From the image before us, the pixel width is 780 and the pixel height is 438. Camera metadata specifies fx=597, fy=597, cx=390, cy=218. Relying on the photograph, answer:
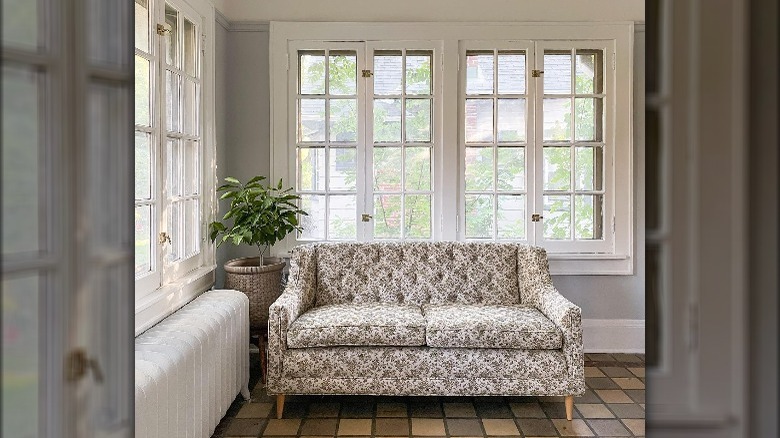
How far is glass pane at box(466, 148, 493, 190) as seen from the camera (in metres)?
4.43

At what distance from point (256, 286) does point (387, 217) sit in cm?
119

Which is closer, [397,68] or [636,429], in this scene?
[636,429]

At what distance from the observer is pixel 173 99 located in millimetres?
3357

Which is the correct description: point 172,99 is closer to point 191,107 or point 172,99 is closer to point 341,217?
point 191,107

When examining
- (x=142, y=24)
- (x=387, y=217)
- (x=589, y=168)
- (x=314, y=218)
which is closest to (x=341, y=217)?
(x=314, y=218)

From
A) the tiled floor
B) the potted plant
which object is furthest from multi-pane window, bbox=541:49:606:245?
the potted plant

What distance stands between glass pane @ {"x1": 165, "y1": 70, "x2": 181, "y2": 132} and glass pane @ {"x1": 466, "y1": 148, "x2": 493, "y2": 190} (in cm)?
206

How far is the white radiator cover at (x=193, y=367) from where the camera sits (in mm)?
2053

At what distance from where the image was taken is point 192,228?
145 inches

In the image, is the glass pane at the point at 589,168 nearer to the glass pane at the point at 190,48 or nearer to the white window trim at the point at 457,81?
the white window trim at the point at 457,81
